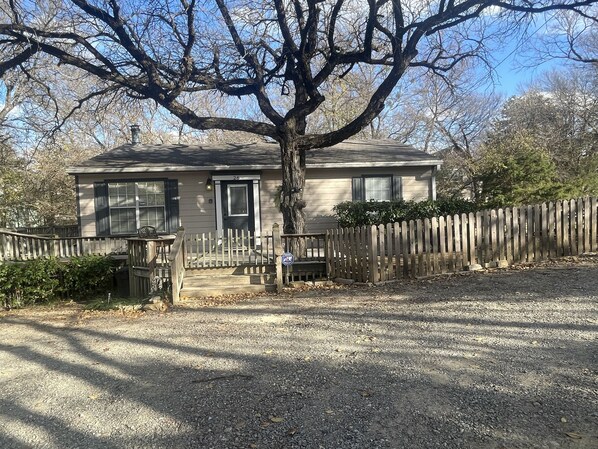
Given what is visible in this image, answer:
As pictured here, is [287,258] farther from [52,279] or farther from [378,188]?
[378,188]

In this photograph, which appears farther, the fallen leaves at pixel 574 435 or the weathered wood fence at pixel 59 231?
the weathered wood fence at pixel 59 231

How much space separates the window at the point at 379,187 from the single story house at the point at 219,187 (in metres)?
0.03

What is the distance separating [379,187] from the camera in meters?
13.9

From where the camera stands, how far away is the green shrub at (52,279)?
909 cm

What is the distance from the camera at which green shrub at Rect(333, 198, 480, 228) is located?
38.1 feet

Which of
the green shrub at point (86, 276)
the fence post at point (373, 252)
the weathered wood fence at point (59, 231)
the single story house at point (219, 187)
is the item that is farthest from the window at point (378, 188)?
the weathered wood fence at point (59, 231)

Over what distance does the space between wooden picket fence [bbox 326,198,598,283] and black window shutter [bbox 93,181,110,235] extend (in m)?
7.32

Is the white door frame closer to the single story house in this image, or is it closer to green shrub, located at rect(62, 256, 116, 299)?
the single story house

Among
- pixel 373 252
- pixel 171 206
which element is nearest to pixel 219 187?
pixel 171 206

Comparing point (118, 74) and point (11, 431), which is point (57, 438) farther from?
point (118, 74)

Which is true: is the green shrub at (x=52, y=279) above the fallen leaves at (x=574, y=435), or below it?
above

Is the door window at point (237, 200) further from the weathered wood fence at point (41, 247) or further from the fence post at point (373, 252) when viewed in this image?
the fence post at point (373, 252)

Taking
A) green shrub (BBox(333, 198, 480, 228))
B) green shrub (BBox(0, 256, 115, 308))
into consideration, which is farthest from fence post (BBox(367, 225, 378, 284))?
green shrub (BBox(0, 256, 115, 308))

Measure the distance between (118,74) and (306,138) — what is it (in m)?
5.09
